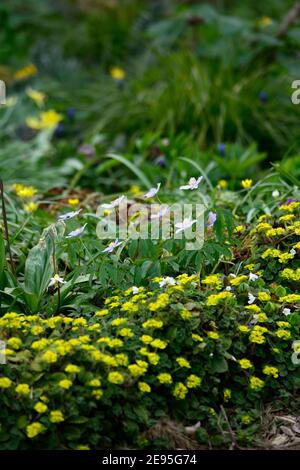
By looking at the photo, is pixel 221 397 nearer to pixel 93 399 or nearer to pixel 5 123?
pixel 93 399

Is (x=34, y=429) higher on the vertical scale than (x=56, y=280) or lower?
lower

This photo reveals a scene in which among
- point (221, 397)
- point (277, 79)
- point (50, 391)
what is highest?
point (277, 79)

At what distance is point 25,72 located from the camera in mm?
6523

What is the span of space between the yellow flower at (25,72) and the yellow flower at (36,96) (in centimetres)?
40

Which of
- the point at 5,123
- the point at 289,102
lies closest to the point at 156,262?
the point at 289,102

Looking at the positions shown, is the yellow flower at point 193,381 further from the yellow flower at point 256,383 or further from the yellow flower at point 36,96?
the yellow flower at point 36,96

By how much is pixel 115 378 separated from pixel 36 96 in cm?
384

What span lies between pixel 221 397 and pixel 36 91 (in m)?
4.23

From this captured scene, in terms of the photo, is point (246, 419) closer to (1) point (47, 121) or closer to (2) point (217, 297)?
(2) point (217, 297)

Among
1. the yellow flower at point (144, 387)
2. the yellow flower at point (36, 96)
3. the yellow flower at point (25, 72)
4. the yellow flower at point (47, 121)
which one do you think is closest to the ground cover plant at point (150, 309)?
the yellow flower at point (144, 387)

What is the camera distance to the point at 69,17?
7.78 metres

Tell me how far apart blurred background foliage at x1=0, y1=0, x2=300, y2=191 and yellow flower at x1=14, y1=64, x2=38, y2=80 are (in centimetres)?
6

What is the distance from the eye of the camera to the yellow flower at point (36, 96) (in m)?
5.65

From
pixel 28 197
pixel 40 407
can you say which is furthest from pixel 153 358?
pixel 28 197
